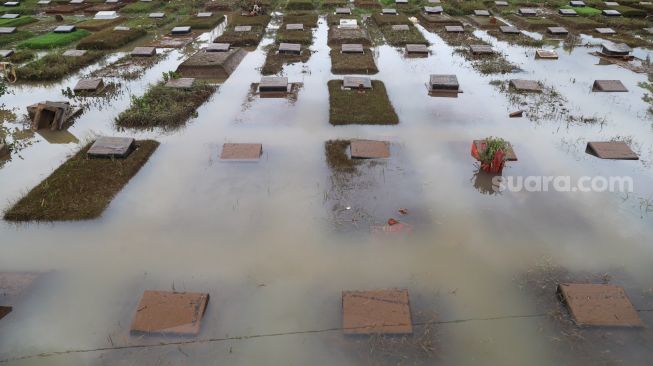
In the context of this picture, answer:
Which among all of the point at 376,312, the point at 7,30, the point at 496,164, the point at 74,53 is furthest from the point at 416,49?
the point at 7,30

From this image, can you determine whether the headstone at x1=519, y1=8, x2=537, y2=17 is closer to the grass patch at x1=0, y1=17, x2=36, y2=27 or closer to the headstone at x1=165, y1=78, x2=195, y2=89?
the headstone at x1=165, y1=78, x2=195, y2=89

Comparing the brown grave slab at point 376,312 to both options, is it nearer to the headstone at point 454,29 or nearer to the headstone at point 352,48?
the headstone at point 352,48

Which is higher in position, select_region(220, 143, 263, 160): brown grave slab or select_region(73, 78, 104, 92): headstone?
select_region(73, 78, 104, 92): headstone

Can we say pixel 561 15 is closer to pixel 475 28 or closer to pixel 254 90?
pixel 475 28

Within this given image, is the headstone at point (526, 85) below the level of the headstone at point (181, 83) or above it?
below

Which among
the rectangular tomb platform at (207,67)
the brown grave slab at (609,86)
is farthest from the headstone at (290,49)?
the brown grave slab at (609,86)

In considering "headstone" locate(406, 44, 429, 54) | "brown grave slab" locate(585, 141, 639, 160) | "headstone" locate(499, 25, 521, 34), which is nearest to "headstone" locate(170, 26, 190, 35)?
"headstone" locate(406, 44, 429, 54)
